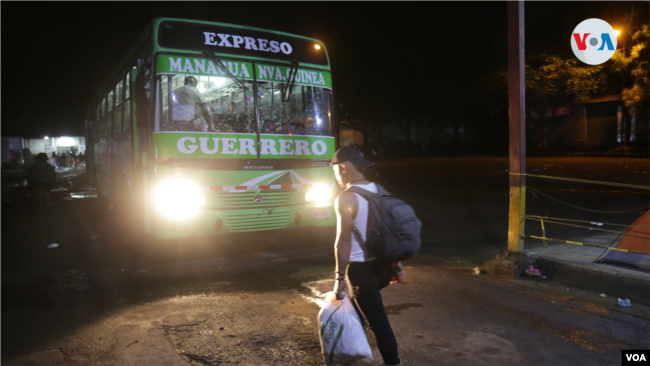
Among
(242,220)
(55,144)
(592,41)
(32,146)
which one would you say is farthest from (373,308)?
(55,144)

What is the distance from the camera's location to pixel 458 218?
1106cm

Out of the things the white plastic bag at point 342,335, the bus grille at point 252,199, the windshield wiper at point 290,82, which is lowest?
the white plastic bag at point 342,335

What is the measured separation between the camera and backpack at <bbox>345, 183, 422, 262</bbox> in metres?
3.00

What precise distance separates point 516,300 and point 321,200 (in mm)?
3585

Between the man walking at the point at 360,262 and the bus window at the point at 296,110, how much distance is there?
14.6 feet

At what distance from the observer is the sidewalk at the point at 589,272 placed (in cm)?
519

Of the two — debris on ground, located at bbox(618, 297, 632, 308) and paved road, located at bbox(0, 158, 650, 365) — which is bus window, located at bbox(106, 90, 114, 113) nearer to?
paved road, located at bbox(0, 158, 650, 365)

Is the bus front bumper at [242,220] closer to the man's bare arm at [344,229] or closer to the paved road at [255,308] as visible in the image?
the paved road at [255,308]

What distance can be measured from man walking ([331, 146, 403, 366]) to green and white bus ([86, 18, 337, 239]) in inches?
164

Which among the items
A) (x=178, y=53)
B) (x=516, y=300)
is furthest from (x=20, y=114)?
(x=516, y=300)

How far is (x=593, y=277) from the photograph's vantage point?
Answer: 18.4 ft

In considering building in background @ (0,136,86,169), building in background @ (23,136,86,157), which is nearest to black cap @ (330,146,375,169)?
building in background @ (0,136,86,169)

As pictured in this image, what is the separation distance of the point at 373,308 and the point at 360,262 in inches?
12.8

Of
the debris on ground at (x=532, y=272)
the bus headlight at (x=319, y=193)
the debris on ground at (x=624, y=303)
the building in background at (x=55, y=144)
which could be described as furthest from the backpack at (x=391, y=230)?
the building in background at (x=55, y=144)
